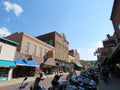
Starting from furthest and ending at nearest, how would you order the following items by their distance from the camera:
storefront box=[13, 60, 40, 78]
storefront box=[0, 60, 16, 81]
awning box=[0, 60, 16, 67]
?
storefront box=[13, 60, 40, 78]
storefront box=[0, 60, 16, 81]
awning box=[0, 60, 16, 67]

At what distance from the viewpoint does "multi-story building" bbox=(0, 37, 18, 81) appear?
2052 cm

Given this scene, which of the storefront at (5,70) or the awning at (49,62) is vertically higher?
the awning at (49,62)

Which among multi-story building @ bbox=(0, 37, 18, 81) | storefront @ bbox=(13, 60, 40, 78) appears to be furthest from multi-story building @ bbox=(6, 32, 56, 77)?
multi-story building @ bbox=(0, 37, 18, 81)

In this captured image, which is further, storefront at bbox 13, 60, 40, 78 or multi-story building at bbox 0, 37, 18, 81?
storefront at bbox 13, 60, 40, 78

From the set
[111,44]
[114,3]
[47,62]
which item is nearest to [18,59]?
[47,62]

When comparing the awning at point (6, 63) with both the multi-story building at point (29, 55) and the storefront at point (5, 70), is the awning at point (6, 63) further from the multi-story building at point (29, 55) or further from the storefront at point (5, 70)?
the multi-story building at point (29, 55)

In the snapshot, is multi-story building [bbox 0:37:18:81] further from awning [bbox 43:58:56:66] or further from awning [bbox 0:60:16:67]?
awning [bbox 43:58:56:66]

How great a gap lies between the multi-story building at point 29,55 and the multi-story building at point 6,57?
175cm

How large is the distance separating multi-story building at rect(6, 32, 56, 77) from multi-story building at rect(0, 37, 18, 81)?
5.74 feet

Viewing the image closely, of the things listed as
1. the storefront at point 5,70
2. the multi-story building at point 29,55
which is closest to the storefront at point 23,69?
the multi-story building at point 29,55

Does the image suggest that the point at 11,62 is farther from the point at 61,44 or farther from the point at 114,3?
the point at 61,44

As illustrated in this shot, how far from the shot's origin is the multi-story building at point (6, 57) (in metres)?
20.5

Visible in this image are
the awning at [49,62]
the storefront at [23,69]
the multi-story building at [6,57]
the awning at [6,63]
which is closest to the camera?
the awning at [6,63]

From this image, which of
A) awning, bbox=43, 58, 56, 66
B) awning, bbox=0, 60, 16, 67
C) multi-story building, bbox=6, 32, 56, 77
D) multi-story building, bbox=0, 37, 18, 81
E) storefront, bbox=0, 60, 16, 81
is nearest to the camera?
awning, bbox=0, 60, 16, 67
